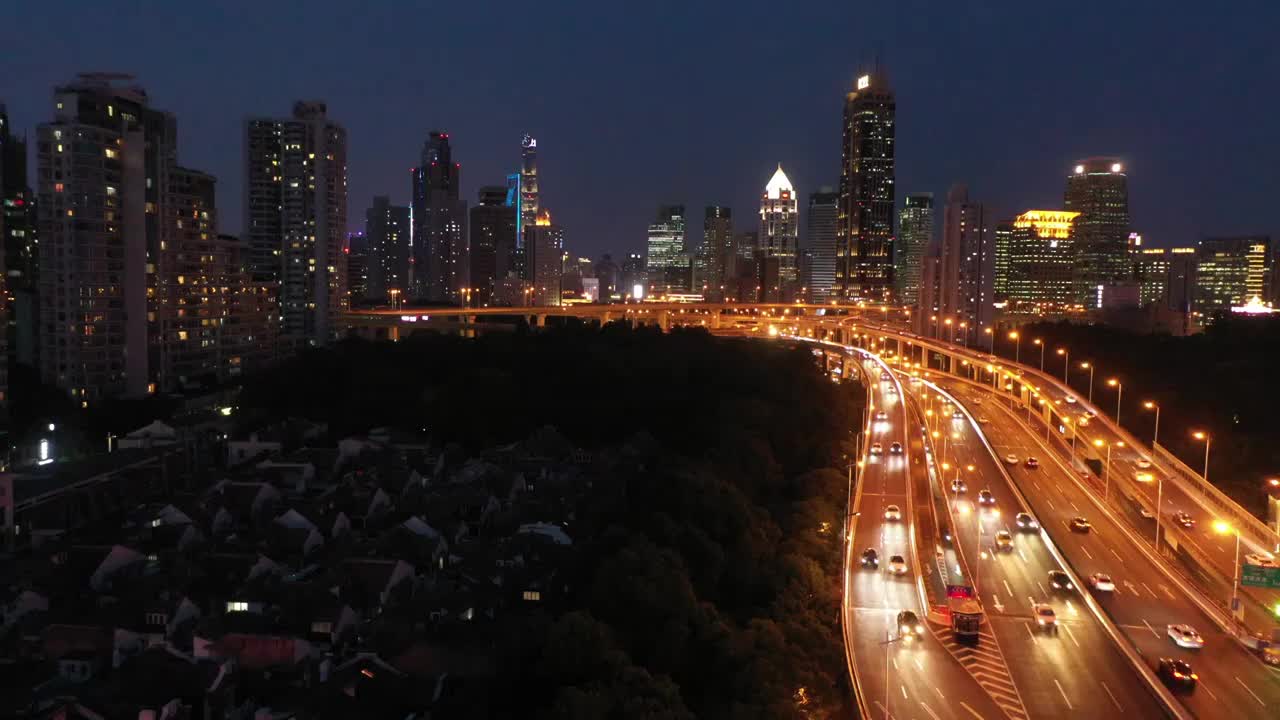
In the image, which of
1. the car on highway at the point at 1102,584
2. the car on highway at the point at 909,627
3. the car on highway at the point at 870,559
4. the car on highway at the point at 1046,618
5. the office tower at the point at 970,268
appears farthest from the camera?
the office tower at the point at 970,268

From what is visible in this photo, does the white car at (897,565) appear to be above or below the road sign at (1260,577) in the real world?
below

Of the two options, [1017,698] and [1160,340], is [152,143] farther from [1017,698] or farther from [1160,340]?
[1160,340]

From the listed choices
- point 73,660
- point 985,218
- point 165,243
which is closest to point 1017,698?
point 73,660

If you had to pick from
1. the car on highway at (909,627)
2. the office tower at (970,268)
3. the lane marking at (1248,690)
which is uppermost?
the office tower at (970,268)

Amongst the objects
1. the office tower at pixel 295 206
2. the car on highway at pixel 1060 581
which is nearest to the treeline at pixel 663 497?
the car on highway at pixel 1060 581

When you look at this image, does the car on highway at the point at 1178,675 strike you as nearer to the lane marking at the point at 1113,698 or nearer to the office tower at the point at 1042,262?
the lane marking at the point at 1113,698

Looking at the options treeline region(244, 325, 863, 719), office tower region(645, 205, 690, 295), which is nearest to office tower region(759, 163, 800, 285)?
office tower region(645, 205, 690, 295)
